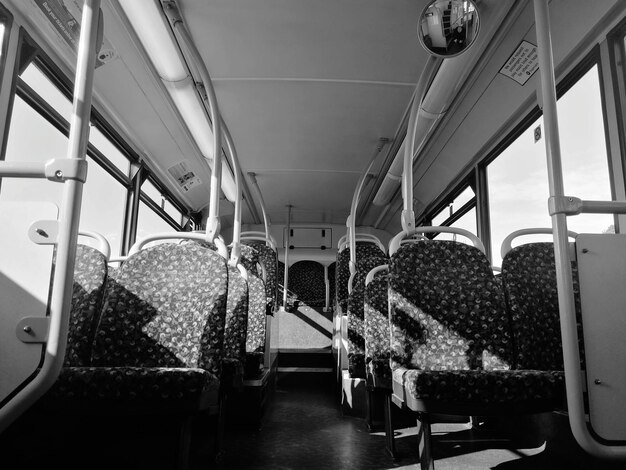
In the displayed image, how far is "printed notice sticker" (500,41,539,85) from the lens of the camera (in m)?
3.22

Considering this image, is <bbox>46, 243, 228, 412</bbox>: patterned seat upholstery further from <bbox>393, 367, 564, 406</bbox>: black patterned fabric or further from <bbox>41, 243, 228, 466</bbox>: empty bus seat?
<bbox>393, 367, 564, 406</bbox>: black patterned fabric

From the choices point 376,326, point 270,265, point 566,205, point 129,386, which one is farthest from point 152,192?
point 566,205

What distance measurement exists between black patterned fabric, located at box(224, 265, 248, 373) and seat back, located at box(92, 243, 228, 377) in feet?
1.93

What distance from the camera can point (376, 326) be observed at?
2.89 metres

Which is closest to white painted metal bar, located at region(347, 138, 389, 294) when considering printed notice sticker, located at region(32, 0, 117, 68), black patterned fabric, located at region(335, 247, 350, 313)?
black patterned fabric, located at region(335, 247, 350, 313)

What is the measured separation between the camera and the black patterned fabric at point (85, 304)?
1.99 meters

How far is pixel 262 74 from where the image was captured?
3.90 m

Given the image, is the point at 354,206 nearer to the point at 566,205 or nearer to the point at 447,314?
the point at 447,314

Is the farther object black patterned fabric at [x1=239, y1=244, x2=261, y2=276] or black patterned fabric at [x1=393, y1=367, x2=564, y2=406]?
black patterned fabric at [x1=239, y1=244, x2=261, y2=276]

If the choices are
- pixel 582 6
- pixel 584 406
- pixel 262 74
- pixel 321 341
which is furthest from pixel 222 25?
pixel 321 341

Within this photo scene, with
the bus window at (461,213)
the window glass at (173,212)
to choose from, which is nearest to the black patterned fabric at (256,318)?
the bus window at (461,213)

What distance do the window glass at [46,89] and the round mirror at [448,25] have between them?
2.48 m

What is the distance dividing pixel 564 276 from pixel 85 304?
1888 mm

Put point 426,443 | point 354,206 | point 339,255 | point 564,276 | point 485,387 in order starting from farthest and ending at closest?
1. point 339,255
2. point 354,206
3. point 426,443
4. point 485,387
5. point 564,276
